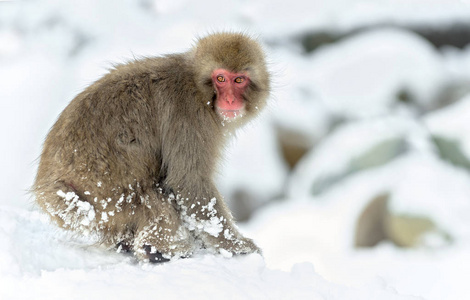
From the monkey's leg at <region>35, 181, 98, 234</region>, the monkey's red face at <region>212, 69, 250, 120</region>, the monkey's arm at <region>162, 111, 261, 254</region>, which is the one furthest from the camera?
the monkey's red face at <region>212, 69, 250, 120</region>

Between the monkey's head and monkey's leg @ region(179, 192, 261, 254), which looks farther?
the monkey's head

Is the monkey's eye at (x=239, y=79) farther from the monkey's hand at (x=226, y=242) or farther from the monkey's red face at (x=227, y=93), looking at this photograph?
Answer: the monkey's hand at (x=226, y=242)

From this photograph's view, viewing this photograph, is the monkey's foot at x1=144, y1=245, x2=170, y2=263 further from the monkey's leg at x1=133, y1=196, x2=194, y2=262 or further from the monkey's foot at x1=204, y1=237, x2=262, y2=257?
the monkey's foot at x1=204, y1=237, x2=262, y2=257

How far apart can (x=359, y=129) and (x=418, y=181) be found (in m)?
1.53

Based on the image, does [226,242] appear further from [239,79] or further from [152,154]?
[239,79]

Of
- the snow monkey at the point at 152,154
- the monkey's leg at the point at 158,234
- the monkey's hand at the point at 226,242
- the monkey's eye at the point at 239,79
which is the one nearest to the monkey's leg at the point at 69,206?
the snow monkey at the point at 152,154

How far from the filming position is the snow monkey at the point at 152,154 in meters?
2.76

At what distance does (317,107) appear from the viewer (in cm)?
1082

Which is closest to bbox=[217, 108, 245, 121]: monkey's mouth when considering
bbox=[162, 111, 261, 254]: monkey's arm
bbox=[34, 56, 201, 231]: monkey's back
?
bbox=[162, 111, 261, 254]: monkey's arm

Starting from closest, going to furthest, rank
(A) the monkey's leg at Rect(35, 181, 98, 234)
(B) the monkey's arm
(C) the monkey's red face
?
1. (A) the monkey's leg at Rect(35, 181, 98, 234)
2. (B) the monkey's arm
3. (C) the monkey's red face

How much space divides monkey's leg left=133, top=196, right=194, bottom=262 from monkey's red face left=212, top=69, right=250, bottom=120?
0.56 m

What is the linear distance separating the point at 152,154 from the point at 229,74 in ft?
1.86

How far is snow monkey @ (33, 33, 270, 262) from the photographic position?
2.76 meters

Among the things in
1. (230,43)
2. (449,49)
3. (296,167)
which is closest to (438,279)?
(296,167)
